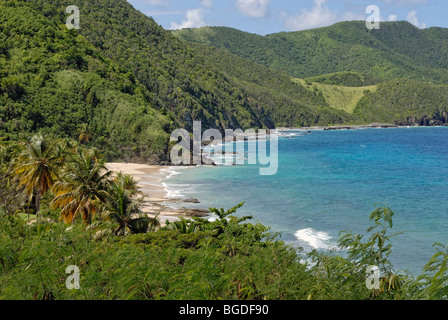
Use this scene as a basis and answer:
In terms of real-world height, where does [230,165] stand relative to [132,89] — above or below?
below

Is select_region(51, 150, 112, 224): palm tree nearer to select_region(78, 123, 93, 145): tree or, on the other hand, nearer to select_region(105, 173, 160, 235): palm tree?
select_region(105, 173, 160, 235): palm tree

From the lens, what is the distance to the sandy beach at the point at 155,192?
5008 centimetres

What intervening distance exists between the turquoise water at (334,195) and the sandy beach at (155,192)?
131 inches

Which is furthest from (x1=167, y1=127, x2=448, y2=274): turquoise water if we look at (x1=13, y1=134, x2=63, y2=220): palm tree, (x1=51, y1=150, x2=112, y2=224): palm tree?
(x1=13, y1=134, x2=63, y2=220): palm tree

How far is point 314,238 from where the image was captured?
138 ft

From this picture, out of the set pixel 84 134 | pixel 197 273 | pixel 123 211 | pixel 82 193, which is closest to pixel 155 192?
pixel 82 193

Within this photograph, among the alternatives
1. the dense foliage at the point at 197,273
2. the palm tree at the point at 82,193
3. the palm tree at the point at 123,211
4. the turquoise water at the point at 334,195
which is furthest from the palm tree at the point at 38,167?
the turquoise water at the point at 334,195

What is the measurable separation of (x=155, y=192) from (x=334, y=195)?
99.2 feet

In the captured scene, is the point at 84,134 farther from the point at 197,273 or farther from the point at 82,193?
the point at 197,273

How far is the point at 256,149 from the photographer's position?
135875mm

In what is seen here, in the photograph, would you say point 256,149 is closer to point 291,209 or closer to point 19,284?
point 291,209

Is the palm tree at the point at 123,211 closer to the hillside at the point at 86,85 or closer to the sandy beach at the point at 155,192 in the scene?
the sandy beach at the point at 155,192
